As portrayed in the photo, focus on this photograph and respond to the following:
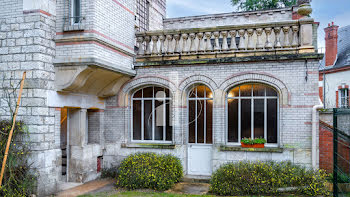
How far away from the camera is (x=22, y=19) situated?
25.7ft

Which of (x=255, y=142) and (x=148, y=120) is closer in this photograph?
(x=255, y=142)

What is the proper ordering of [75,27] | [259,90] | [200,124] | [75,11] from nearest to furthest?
[75,27]
[75,11]
[259,90]
[200,124]

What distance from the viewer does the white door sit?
9695 mm

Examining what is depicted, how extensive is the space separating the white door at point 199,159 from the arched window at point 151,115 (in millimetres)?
886

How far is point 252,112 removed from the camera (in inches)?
369

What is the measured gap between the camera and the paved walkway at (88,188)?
26.6ft

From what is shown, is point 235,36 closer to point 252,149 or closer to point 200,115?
point 200,115

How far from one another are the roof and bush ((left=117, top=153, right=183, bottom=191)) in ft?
58.9

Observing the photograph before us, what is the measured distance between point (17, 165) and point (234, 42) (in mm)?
6828

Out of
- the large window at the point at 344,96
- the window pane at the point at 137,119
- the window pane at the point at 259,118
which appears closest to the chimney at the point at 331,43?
the large window at the point at 344,96

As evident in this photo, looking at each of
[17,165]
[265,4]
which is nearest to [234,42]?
[17,165]

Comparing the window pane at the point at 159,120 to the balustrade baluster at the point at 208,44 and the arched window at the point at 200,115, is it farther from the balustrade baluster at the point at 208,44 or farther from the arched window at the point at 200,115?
the balustrade baluster at the point at 208,44

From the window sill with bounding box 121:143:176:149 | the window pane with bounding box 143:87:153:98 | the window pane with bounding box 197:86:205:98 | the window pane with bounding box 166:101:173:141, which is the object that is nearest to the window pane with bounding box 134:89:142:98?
the window pane with bounding box 143:87:153:98

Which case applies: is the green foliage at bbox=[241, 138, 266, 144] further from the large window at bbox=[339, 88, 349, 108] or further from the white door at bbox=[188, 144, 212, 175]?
the large window at bbox=[339, 88, 349, 108]
